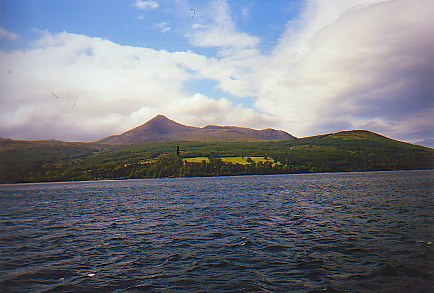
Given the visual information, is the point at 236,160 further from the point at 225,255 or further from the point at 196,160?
the point at 225,255

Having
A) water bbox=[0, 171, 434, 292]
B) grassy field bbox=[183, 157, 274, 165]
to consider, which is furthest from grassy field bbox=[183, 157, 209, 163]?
water bbox=[0, 171, 434, 292]

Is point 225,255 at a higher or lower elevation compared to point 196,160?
lower

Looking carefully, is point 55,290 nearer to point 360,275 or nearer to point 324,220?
point 360,275

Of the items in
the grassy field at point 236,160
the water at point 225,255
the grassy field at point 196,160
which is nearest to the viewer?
the water at point 225,255

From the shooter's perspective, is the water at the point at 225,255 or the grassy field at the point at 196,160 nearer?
the water at the point at 225,255

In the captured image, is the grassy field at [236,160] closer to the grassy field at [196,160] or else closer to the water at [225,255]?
the grassy field at [196,160]

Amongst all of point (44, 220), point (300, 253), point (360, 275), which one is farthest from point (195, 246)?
point (44, 220)

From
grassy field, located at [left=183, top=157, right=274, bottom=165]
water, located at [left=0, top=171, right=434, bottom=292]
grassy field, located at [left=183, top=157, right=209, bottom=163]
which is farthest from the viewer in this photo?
grassy field, located at [left=183, top=157, right=274, bottom=165]

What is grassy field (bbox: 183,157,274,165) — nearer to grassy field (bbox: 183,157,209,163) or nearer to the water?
grassy field (bbox: 183,157,209,163)

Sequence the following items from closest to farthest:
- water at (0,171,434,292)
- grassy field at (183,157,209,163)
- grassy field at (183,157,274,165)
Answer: water at (0,171,434,292), grassy field at (183,157,209,163), grassy field at (183,157,274,165)

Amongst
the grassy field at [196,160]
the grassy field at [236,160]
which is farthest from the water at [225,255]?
the grassy field at [236,160]

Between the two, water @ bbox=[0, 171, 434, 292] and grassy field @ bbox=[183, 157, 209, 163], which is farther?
grassy field @ bbox=[183, 157, 209, 163]

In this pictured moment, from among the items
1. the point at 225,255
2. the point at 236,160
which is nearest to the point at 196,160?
the point at 236,160

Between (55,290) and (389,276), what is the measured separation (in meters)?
11.9
